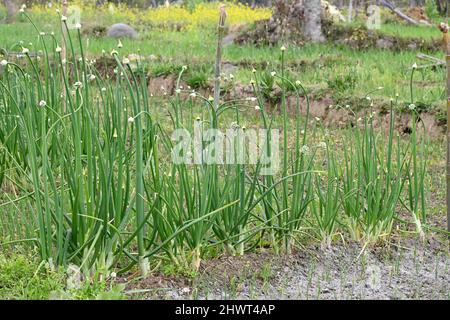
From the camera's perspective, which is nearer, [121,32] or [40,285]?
[40,285]

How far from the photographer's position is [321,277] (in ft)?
9.70

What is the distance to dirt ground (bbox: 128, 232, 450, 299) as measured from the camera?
2.71 meters

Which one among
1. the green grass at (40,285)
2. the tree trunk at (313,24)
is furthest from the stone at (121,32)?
the green grass at (40,285)

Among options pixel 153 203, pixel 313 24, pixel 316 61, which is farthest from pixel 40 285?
pixel 313 24

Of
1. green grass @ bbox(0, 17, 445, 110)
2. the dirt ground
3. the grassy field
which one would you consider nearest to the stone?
green grass @ bbox(0, 17, 445, 110)

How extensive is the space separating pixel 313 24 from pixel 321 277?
8.57 m

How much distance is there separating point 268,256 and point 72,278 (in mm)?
870

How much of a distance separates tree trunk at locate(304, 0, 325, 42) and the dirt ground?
8044 mm

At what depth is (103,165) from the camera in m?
2.60

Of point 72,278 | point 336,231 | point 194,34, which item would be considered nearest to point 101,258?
point 72,278

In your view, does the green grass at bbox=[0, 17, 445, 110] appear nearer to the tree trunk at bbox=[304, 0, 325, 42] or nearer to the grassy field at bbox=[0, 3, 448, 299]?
the tree trunk at bbox=[304, 0, 325, 42]

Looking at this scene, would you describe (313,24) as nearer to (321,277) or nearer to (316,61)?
(316,61)

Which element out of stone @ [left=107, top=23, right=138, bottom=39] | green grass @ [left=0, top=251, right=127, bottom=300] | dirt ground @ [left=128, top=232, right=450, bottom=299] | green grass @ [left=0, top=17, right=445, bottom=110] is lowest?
dirt ground @ [left=128, top=232, right=450, bottom=299]
